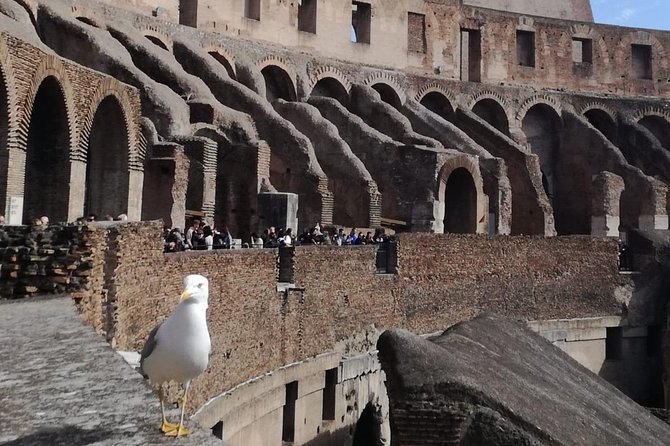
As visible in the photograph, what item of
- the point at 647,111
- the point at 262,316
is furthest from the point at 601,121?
the point at 262,316

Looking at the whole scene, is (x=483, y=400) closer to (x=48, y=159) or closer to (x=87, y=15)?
(x=48, y=159)

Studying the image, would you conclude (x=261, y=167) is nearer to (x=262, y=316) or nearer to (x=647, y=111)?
(x=262, y=316)

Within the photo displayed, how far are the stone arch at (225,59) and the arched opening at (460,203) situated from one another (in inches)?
288

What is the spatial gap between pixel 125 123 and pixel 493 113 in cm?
1969

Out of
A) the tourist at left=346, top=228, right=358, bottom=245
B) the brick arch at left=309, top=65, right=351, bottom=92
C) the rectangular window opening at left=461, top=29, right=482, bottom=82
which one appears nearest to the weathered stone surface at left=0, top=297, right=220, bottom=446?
the tourist at left=346, top=228, right=358, bottom=245

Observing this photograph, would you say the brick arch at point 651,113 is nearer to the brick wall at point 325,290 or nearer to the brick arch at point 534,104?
the brick arch at point 534,104

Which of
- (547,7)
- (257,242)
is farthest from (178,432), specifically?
(547,7)

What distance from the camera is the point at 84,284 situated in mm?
7027

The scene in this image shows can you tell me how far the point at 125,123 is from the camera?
1441cm

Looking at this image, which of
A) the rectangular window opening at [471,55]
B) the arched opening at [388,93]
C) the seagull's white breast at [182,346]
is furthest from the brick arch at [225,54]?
the seagull's white breast at [182,346]

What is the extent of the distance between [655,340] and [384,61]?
1442 cm

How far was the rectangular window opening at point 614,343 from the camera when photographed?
21.2 m

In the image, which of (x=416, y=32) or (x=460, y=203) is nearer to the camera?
(x=460, y=203)

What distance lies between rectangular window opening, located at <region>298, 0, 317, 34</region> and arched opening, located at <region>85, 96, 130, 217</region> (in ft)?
50.3
